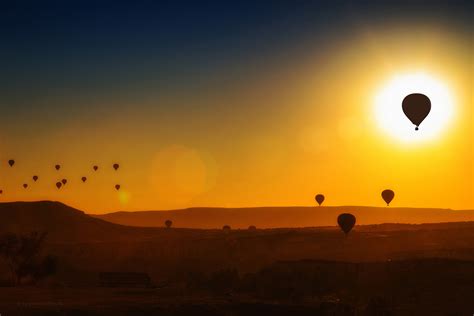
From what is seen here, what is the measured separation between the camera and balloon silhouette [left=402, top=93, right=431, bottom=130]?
64.1m

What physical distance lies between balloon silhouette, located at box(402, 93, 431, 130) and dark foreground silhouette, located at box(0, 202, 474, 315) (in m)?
10.8

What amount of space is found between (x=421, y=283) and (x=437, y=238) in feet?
170

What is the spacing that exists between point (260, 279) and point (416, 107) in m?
19.1

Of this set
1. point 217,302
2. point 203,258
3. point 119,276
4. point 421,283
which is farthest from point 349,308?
point 203,258

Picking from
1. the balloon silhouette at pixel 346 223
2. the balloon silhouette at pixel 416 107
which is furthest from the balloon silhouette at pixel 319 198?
the balloon silhouette at pixel 416 107

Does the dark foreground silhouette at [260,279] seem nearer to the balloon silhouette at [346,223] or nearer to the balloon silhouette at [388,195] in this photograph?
the balloon silhouette at [346,223]

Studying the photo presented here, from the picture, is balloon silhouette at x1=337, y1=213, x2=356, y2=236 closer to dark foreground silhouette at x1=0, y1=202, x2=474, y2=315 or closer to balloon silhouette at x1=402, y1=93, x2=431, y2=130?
dark foreground silhouette at x1=0, y1=202, x2=474, y2=315

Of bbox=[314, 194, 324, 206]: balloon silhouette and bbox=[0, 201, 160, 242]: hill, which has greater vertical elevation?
bbox=[314, 194, 324, 206]: balloon silhouette

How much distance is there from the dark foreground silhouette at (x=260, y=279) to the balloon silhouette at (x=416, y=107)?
35.6 ft

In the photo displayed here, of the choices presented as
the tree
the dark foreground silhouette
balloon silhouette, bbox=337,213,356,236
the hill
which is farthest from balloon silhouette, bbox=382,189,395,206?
the tree

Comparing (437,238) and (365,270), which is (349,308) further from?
(437,238)

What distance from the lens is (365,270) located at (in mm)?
58875

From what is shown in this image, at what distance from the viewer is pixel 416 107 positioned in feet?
212

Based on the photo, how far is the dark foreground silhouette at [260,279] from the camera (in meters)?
38.2
